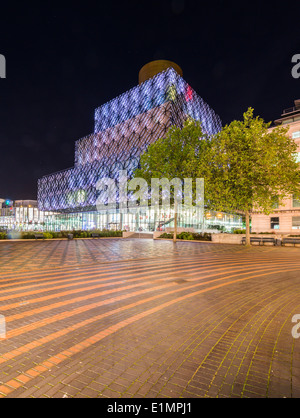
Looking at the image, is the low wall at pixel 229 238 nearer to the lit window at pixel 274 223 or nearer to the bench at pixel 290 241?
the bench at pixel 290 241

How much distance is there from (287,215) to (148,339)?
1478 inches

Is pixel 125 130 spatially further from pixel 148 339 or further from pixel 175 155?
pixel 148 339

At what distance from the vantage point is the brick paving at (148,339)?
281cm

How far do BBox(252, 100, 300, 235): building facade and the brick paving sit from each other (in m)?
31.3

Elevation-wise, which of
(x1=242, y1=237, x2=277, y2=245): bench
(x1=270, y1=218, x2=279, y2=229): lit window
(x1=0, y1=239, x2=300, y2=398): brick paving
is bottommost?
(x1=242, y1=237, x2=277, y2=245): bench

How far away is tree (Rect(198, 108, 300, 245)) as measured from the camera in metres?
22.4

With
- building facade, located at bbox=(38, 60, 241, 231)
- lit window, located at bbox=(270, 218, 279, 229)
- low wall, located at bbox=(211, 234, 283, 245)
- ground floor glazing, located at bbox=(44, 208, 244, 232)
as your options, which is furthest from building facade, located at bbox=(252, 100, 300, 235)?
building facade, located at bbox=(38, 60, 241, 231)

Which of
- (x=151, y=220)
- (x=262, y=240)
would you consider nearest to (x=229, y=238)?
(x=262, y=240)

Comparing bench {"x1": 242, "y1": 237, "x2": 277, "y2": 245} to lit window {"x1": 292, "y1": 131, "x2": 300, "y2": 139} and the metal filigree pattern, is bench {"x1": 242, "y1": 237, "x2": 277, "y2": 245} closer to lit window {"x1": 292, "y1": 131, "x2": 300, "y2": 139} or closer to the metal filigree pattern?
lit window {"x1": 292, "y1": 131, "x2": 300, "y2": 139}

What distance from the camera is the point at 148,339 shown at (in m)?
3.98

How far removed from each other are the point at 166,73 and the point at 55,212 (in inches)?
2369

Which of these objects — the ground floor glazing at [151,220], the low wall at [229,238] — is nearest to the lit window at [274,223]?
the low wall at [229,238]
